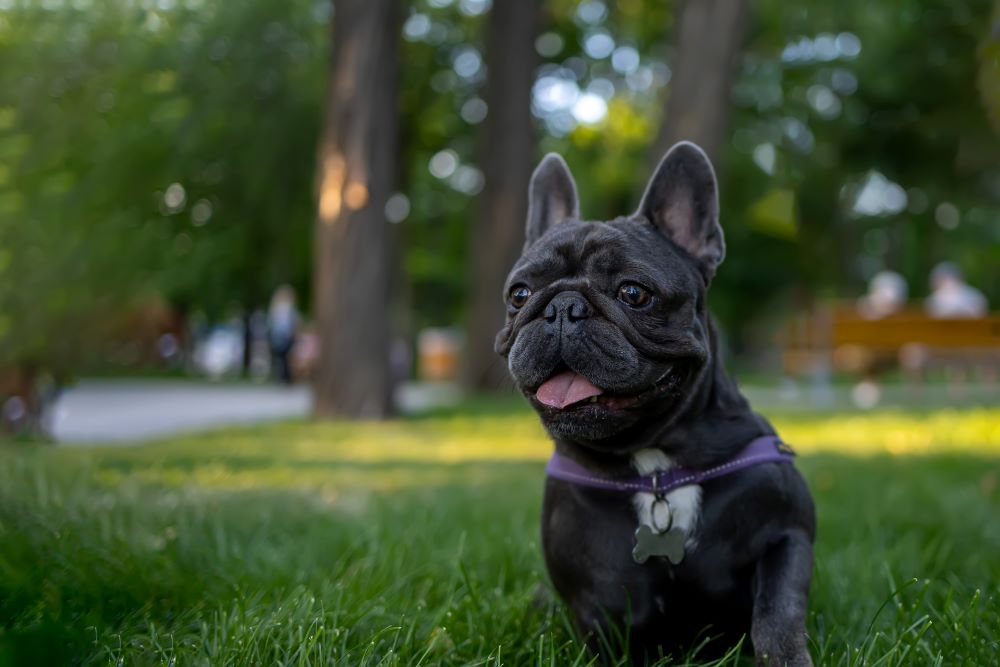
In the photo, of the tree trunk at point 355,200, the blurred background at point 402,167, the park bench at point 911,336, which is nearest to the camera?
the blurred background at point 402,167

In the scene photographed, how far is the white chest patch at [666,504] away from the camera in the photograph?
2.55m

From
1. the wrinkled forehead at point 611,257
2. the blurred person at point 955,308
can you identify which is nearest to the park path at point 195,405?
the blurred person at point 955,308

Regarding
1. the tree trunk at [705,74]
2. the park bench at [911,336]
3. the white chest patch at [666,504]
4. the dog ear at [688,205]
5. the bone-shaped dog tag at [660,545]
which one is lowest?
the park bench at [911,336]

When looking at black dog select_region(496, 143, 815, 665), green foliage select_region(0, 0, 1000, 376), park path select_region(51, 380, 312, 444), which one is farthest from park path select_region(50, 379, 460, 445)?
black dog select_region(496, 143, 815, 665)

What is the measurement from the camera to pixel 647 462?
2.69 metres

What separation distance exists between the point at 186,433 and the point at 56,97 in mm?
6074

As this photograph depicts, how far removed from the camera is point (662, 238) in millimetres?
2904

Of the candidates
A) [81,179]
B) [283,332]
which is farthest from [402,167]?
[81,179]

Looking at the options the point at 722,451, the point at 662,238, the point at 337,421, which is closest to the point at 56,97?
the point at 662,238

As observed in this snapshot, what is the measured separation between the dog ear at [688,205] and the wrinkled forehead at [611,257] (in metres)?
0.07

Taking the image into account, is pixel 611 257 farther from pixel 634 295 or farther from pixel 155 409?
pixel 155 409

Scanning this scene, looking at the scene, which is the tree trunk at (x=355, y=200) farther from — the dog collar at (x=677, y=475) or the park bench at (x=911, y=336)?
the dog collar at (x=677, y=475)

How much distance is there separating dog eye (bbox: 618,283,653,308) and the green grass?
93 cm

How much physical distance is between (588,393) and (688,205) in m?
0.77
